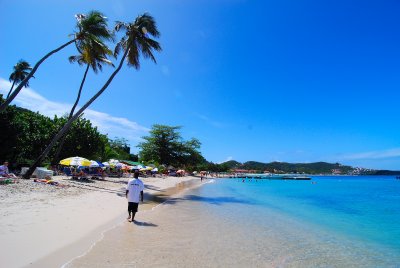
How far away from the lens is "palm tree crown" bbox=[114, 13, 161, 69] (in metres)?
23.0

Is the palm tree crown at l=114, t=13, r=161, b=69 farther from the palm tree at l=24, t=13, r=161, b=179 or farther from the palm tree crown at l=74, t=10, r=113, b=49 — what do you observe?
the palm tree crown at l=74, t=10, r=113, b=49

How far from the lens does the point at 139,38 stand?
23.1m

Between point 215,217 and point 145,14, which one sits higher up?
point 145,14

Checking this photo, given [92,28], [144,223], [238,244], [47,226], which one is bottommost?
[238,244]

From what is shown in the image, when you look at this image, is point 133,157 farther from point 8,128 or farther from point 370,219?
point 370,219

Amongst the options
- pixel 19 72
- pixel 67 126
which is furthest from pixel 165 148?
pixel 67 126

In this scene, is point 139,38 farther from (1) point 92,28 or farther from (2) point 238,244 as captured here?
(2) point 238,244

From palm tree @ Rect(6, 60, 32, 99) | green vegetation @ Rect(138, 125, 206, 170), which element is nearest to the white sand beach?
palm tree @ Rect(6, 60, 32, 99)

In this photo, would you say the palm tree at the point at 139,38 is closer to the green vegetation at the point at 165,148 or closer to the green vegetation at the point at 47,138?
the green vegetation at the point at 47,138

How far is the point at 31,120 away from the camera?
31.5 m

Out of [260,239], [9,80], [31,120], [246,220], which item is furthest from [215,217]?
[9,80]

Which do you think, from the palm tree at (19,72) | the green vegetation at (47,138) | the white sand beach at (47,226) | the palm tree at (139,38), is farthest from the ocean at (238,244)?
the palm tree at (19,72)

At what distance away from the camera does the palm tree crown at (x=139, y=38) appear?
23.0 meters

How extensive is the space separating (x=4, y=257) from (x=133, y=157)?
2902 inches
